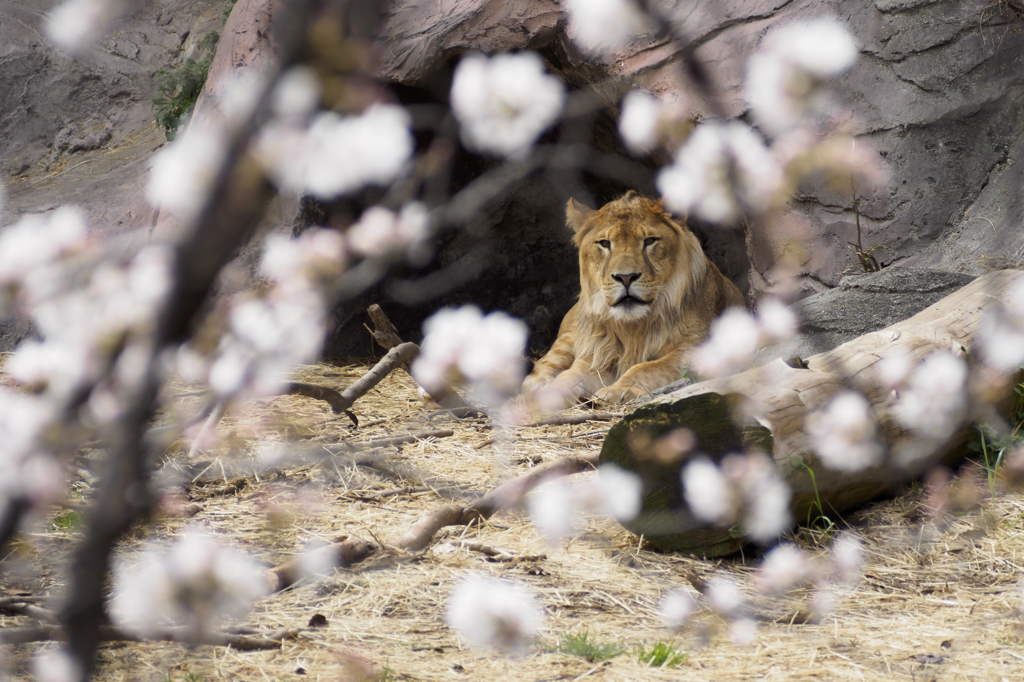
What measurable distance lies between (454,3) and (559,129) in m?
1.60

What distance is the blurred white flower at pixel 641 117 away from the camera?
495 cm

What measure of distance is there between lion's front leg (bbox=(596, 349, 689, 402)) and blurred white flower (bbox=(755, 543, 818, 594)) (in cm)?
237

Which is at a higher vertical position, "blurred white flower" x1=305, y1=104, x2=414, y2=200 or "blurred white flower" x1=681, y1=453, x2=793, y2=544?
"blurred white flower" x1=305, y1=104, x2=414, y2=200

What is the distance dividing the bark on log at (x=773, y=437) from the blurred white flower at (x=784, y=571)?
0.12 meters

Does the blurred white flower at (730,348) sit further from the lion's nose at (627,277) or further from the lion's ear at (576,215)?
the lion's ear at (576,215)

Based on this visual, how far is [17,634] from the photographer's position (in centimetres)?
120

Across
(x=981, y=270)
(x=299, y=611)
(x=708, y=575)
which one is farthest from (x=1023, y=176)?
(x=299, y=611)

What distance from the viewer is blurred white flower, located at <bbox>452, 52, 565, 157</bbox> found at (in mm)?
3945

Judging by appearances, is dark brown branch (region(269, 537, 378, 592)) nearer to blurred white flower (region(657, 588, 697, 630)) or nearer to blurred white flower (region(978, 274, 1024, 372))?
blurred white flower (region(657, 588, 697, 630))

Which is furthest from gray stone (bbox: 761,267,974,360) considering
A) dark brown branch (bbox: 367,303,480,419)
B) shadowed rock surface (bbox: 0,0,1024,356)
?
dark brown branch (bbox: 367,303,480,419)

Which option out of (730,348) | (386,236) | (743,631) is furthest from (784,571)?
(386,236)

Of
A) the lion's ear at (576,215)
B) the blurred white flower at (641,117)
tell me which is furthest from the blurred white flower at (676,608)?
the lion's ear at (576,215)

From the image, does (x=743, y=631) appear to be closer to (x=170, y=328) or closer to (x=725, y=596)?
(x=725, y=596)

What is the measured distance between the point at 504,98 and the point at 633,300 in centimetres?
184
